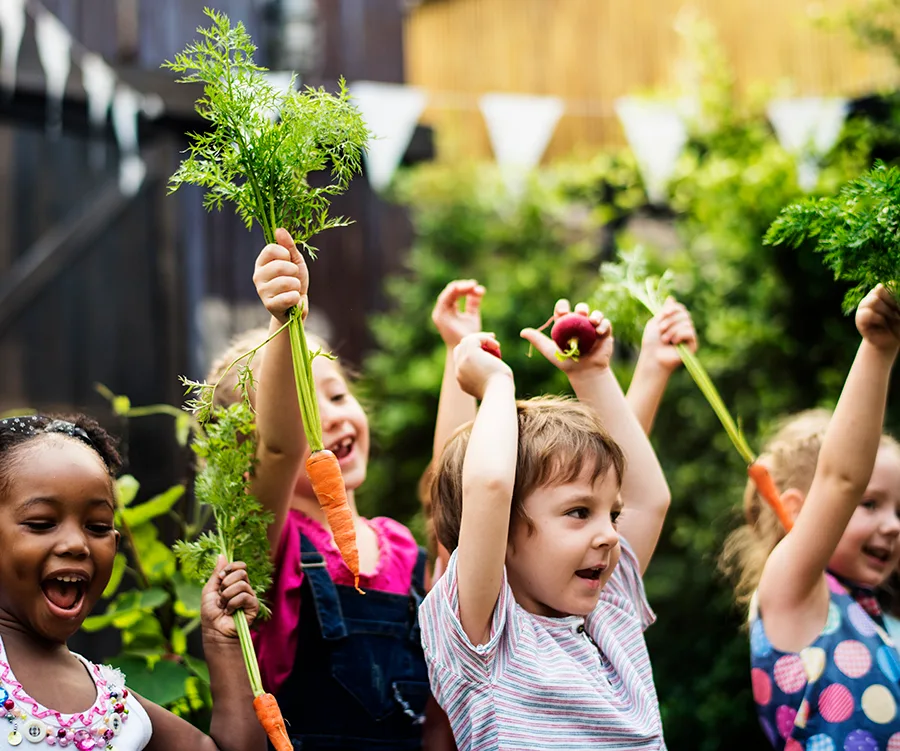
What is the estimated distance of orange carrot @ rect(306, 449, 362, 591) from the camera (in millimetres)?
1806

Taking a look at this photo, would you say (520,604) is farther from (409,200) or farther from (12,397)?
(409,200)

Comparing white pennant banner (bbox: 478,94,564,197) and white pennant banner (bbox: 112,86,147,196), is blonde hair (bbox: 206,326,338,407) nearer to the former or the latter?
white pennant banner (bbox: 112,86,147,196)

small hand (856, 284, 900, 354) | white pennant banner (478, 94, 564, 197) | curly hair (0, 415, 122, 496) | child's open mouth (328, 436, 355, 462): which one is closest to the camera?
curly hair (0, 415, 122, 496)

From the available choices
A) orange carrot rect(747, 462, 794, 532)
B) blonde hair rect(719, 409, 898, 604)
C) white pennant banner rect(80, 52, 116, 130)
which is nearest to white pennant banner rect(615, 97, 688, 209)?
white pennant banner rect(80, 52, 116, 130)

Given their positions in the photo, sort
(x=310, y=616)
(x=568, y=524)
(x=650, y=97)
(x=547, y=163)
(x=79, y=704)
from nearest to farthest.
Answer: (x=79, y=704) < (x=568, y=524) < (x=310, y=616) < (x=650, y=97) < (x=547, y=163)

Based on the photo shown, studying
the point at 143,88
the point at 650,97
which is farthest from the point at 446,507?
the point at 650,97

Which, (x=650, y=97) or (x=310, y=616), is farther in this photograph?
(x=650, y=97)

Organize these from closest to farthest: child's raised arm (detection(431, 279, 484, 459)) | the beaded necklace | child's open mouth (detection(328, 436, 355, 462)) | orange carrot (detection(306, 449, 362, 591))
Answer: the beaded necklace
orange carrot (detection(306, 449, 362, 591))
child's open mouth (detection(328, 436, 355, 462))
child's raised arm (detection(431, 279, 484, 459))

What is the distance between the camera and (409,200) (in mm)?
6633

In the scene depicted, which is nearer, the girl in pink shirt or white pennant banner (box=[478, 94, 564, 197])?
the girl in pink shirt

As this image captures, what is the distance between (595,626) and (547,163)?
5.64 m

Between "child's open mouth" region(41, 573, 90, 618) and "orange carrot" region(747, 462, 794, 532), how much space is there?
4.58ft

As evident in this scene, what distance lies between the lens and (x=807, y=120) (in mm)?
5570

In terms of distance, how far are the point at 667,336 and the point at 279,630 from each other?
106cm
